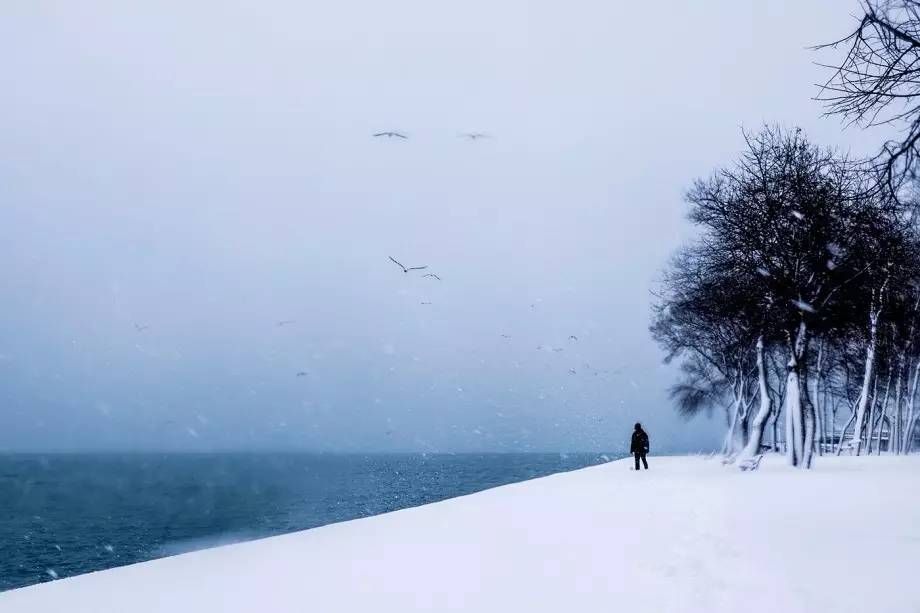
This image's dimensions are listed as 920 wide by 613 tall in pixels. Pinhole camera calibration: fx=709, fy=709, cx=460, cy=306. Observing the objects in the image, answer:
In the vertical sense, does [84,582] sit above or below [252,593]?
below

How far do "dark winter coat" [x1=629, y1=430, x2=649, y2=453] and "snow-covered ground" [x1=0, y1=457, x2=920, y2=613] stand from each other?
13016 mm

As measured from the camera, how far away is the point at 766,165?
23297 millimetres

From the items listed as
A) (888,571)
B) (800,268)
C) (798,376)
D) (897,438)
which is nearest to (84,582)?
(888,571)

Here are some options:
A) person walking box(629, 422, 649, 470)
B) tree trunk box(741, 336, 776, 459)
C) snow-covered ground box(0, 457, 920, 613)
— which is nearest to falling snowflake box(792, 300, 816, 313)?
tree trunk box(741, 336, 776, 459)

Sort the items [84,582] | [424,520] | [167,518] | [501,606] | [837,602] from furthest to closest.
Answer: [167,518], [424,520], [84,582], [501,606], [837,602]

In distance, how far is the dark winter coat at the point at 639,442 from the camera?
26.3 metres

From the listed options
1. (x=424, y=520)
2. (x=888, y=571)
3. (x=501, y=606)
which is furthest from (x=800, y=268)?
(x=501, y=606)

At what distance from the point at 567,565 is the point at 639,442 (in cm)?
1961

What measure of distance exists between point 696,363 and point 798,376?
26008mm

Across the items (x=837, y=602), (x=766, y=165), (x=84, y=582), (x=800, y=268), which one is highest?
(x=766, y=165)

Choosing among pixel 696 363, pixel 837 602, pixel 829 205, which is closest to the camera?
pixel 837 602

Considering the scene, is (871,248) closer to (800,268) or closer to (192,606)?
(800,268)

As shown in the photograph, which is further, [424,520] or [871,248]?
[871,248]

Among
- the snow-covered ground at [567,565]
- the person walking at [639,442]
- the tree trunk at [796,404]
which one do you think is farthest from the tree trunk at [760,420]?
the snow-covered ground at [567,565]
